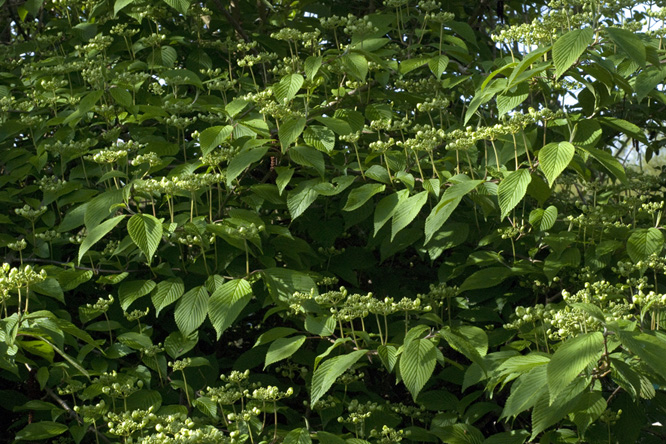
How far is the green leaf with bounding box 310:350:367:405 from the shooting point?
241cm

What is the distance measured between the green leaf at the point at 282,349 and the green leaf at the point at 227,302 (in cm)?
18

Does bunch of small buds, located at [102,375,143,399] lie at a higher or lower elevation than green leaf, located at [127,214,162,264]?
lower

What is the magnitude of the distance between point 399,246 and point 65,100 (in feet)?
5.59

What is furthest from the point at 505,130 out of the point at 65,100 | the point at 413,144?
the point at 65,100

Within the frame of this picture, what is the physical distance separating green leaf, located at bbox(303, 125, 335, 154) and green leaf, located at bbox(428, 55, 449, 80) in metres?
0.64

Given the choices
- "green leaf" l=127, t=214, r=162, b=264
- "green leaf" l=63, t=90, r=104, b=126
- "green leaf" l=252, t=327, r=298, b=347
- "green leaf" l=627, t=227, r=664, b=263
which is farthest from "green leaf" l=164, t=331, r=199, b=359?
"green leaf" l=627, t=227, r=664, b=263

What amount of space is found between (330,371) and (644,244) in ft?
4.42

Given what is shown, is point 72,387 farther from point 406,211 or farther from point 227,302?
point 406,211

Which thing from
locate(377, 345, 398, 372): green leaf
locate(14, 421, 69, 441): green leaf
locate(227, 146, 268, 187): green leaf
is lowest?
locate(14, 421, 69, 441): green leaf

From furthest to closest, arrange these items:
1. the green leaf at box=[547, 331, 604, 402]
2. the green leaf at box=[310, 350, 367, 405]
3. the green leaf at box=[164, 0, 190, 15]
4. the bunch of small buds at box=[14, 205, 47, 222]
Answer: the green leaf at box=[164, 0, 190, 15]
the bunch of small buds at box=[14, 205, 47, 222]
the green leaf at box=[310, 350, 367, 405]
the green leaf at box=[547, 331, 604, 402]

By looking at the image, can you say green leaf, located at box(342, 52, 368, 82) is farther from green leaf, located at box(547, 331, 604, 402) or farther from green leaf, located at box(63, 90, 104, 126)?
green leaf, located at box(547, 331, 604, 402)

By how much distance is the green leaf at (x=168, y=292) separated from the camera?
2.86 meters

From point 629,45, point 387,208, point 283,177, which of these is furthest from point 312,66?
point 629,45

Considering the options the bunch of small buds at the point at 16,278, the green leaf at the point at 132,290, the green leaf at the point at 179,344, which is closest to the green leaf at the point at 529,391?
the green leaf at the point at 179,344
